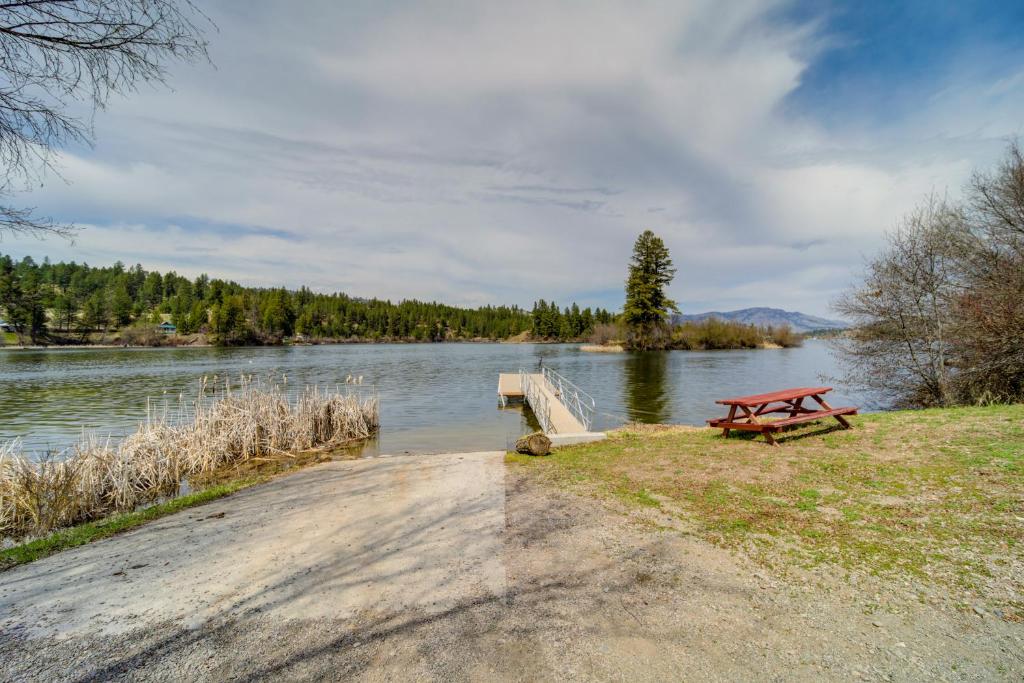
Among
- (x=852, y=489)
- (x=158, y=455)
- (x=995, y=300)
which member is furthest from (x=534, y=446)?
(x=995, y=300)

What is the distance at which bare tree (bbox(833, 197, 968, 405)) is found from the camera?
14.5m

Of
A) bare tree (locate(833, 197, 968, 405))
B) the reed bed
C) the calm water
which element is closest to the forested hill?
the calm water

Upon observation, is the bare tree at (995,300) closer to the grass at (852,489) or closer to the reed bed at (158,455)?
the grass at (852,489)

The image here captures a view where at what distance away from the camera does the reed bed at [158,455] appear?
7520mm

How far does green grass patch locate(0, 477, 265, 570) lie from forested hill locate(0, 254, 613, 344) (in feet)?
253

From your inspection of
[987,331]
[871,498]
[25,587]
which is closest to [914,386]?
[987,331]

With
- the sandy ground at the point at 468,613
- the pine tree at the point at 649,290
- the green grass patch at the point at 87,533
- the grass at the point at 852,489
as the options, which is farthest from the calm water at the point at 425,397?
the pine tree at the point at 649,290

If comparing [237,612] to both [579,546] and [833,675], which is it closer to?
[579,546]

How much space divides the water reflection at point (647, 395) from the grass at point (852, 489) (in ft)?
30.4

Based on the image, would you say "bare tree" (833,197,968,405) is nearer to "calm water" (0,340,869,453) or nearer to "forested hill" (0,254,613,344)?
"calm water" (0,340,869,453)

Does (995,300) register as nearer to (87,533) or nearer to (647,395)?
(647,395)

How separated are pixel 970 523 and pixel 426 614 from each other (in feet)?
19.7

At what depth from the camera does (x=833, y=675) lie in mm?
3020

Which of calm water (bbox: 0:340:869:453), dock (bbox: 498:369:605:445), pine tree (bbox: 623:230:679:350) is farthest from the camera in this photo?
pine tree (bbox: 623:230:679:350)
